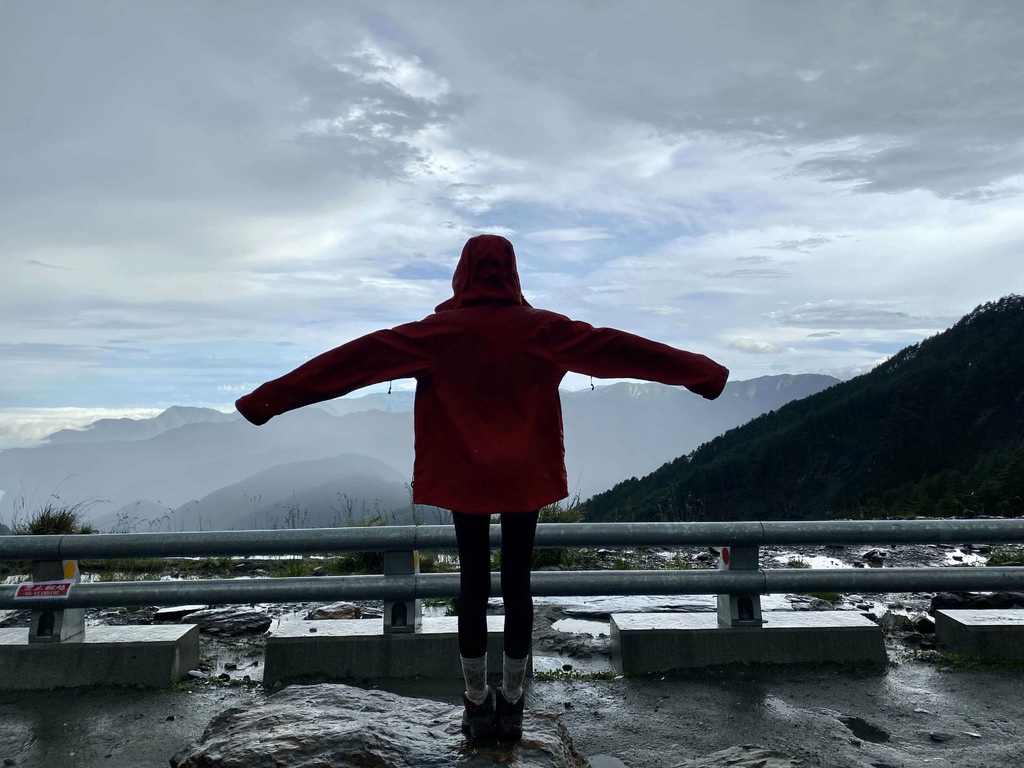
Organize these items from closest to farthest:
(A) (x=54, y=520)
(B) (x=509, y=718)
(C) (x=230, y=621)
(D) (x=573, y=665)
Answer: (B) (x=509, y=718), (D) (x=573, y=665), (C) (x=230, y=621), (A) (x=54, y=520)

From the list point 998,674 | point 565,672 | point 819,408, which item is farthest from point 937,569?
point 819,408

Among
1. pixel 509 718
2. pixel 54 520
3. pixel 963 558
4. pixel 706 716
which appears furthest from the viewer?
pixel 963 558

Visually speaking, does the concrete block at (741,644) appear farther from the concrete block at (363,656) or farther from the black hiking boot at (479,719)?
the black hiking boot at (479,719)

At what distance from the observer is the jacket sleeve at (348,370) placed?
11.0ft

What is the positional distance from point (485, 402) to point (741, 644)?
262 centimetres

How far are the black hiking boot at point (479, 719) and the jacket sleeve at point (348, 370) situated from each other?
4.73 feet

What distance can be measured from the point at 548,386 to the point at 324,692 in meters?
1.75

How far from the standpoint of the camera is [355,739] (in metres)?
2.94

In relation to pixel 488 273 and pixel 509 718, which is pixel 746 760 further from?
pixel 488 273

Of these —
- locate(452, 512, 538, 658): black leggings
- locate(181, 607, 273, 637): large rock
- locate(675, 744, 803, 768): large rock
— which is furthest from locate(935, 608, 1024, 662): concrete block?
locate(181, 607, 273, 637): large rock

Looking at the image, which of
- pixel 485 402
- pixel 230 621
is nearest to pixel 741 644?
pixel 485 402

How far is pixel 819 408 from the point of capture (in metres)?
69.2

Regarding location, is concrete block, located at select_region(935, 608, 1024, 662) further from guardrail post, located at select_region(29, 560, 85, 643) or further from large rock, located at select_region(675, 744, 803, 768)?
guardrail post, located at select_region(29, 560, 85, 643)

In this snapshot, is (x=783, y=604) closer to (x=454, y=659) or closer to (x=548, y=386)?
(x=454, y=659)
